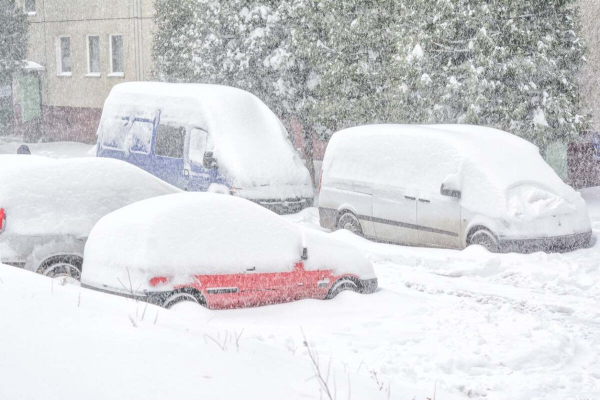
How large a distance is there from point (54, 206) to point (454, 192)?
5.48m

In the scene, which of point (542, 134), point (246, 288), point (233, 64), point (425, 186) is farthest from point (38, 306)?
point (233, 64)

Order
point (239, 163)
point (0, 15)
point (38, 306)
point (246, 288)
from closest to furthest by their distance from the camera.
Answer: point (38, 306)
point (246, 288)
point (239, 163)
point (0, 15)

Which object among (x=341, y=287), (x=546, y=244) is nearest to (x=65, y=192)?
(x=341, y=287)

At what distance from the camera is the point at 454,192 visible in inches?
493

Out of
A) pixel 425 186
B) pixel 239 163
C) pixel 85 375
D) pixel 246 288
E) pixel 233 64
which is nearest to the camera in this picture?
pixel 85 375

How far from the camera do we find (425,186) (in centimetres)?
1293

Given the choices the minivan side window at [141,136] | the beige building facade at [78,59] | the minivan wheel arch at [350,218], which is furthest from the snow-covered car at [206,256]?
the beige building facade at [78,59]

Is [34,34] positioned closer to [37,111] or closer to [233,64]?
[37,111]

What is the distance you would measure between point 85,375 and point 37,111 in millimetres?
34701

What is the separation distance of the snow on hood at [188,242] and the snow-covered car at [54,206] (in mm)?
995

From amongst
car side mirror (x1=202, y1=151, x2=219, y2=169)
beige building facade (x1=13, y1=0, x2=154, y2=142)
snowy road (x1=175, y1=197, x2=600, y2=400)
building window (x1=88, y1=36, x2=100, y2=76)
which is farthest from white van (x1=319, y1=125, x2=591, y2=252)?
building window (x1=88, y1=36, x2=100, y2=76)

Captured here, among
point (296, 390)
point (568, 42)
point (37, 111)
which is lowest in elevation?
point (37, 111)

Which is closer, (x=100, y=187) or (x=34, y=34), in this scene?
(x=100, y=187)

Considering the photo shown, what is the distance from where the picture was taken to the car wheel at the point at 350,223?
14.1m
